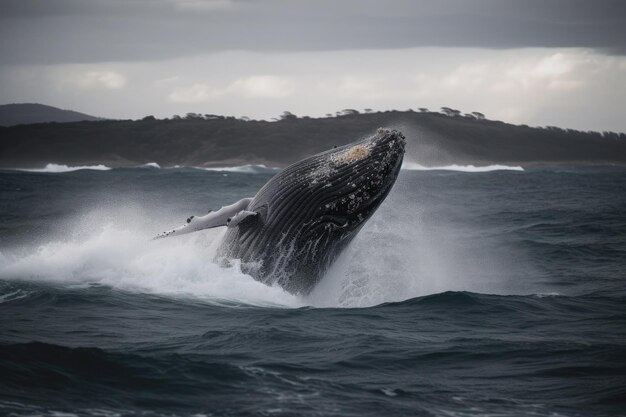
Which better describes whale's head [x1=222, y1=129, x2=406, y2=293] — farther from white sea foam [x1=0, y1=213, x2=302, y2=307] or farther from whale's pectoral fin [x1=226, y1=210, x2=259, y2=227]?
white sea foam [x1=0, y1=213, x2=302, y2=307]

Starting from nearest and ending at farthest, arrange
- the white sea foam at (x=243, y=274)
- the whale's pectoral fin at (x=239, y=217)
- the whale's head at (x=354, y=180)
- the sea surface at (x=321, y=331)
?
the sea surface at (x=321, y=331), the whale's head at (x=354, y=180), the whale's pectoral fin at (x=239, y=217), the white sea foam at (x=243, y=274)

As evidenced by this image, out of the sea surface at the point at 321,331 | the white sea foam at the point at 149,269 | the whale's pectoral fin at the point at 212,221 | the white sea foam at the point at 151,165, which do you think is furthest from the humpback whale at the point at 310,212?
the white sea foam at the point at 151,165

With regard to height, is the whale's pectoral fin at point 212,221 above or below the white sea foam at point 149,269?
above

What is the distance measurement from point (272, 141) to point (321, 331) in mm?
100999

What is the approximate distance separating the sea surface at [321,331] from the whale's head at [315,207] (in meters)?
0.47

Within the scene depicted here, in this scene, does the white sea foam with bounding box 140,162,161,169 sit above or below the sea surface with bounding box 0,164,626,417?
above

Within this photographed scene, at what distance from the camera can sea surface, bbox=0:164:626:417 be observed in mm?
7465

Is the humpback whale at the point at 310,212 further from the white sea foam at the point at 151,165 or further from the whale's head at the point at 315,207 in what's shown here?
the white sea foam at the point at 151,165

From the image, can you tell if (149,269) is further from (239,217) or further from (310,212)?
(310,212)

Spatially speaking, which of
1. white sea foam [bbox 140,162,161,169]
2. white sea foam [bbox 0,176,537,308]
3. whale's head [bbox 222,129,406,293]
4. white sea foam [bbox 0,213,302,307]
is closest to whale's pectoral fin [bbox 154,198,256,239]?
whale's head [bbox 222,129,406,293]

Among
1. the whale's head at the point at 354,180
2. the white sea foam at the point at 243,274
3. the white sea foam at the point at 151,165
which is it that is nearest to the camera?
the whale's head at the point at 354,180

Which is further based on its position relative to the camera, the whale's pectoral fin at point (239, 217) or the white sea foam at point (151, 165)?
the white sea foam at point (151, 165)

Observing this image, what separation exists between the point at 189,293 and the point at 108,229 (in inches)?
158

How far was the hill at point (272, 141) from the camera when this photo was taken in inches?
4038
